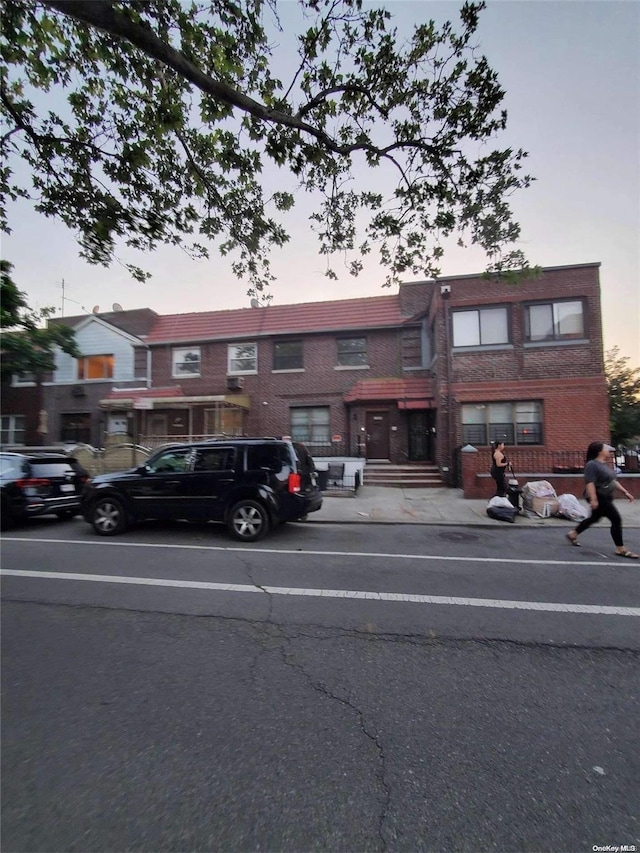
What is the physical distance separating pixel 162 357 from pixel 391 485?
13.0m

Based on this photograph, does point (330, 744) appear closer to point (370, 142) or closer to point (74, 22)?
point (370, 142)

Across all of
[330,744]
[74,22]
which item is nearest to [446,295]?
[74,22]

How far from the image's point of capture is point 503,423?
1456cm

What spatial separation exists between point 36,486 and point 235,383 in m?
10.7

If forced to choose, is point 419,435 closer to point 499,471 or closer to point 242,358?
point 499,471

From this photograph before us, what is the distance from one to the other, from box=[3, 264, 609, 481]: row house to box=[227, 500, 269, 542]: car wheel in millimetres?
8644

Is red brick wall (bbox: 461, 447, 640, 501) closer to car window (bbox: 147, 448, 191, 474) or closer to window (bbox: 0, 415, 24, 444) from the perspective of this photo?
car window (bbox: 147, 448, 191, 474)

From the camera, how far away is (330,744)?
7.77ft

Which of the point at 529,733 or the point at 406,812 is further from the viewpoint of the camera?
the point at 529,733

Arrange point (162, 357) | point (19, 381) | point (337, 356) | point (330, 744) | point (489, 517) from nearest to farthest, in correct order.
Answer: point (330, 744), point (489, 517), point (337, 356), point (162, 357), point (19, 381)

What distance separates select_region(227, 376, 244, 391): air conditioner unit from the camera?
1875 cm

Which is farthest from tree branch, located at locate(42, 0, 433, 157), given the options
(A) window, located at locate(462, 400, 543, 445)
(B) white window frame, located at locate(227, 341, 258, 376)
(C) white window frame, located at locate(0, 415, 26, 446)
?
(C) white window frame, located at locate(0, 415, 26, 446)

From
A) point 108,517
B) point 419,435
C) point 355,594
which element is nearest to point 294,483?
point 355,594

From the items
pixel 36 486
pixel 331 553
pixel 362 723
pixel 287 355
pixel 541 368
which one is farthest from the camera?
pixel 287 355
